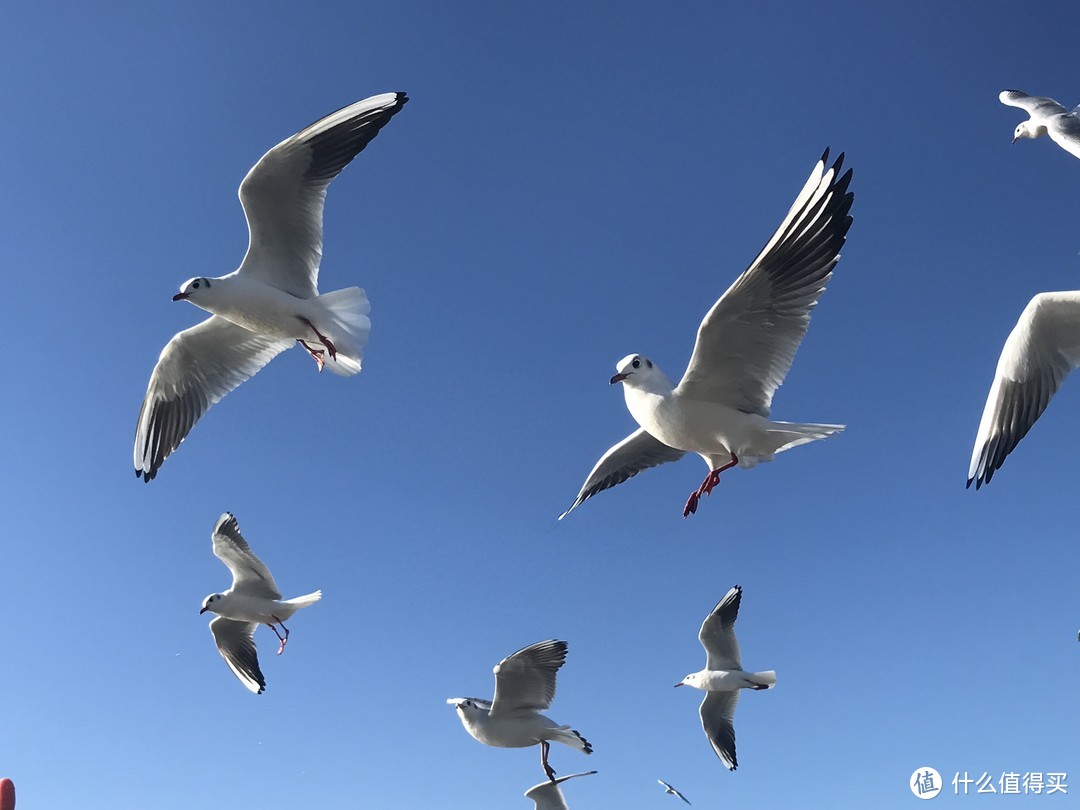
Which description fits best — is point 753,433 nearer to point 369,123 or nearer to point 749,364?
Result: point 749,364

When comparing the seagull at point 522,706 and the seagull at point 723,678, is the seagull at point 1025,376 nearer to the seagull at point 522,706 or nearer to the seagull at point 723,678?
the seagull at point 522,706

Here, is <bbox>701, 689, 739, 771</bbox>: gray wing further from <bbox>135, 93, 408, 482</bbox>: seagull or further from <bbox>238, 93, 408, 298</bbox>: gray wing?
<bbox>238, 93, 408, 298</bbox>: gray wing

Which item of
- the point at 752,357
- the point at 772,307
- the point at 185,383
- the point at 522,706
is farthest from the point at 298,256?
the point at 522,706

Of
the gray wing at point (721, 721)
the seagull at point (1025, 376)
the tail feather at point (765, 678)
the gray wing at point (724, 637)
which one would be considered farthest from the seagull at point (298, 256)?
the gray wing at point (721, 721)

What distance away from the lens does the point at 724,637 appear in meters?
10.9

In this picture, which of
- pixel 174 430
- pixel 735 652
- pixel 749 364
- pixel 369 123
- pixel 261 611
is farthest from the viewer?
pixel 735 652

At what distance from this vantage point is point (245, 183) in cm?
698

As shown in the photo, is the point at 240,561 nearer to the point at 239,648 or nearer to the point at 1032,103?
the point at 239,648

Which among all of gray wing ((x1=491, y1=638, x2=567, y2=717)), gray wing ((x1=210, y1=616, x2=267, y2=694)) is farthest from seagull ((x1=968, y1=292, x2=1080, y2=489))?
gray wing ((x1=210, y1=616, x2=267, y2=694))

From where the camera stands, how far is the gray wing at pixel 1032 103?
9703 mm

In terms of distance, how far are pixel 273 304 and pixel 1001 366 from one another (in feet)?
16.1

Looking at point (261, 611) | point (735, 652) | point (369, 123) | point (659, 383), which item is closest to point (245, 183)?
point (369, 123)

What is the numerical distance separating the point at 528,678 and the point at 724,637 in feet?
9.38

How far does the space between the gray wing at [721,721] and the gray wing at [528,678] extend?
2.72 metres
